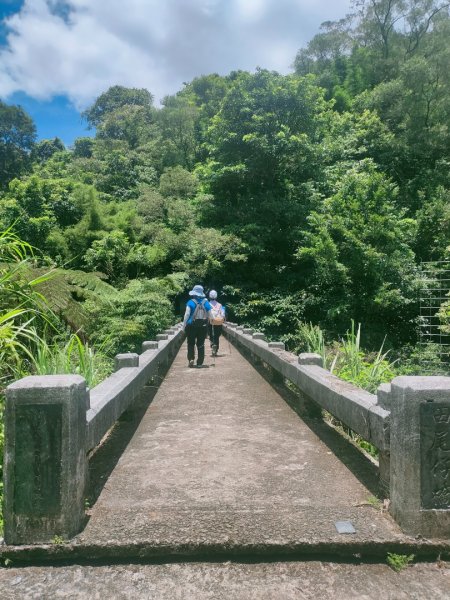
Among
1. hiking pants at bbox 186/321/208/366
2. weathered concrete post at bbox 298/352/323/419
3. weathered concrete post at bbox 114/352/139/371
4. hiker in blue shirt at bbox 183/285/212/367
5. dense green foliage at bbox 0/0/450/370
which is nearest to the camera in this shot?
weathered concrete post at bbox 298/352/323/419

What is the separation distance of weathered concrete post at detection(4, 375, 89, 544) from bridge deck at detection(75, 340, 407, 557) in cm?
22

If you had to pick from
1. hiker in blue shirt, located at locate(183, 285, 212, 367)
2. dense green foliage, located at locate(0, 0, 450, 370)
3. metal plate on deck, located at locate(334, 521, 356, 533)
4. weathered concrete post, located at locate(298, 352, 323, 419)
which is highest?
dense green foliage, located at locate(0, 0, 450, 370)

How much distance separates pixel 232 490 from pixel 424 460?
1.34 meters

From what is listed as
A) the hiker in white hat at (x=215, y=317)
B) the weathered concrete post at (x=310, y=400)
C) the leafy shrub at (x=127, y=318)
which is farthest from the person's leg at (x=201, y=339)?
the weathered concrete post at (x=310, y=400)

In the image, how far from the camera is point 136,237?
87.9ft

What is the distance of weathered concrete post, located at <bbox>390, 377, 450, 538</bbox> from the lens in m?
2.71

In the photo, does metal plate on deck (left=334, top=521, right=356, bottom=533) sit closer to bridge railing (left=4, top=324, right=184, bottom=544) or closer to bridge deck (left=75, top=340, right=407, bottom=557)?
bridge deck (left=75, top=340, right=407, bottom=557)

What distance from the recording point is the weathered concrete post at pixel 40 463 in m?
2.67

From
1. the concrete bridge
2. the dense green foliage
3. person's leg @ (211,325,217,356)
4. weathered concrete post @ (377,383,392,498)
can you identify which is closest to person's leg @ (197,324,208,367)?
person's leg @ (211,325,217,356)

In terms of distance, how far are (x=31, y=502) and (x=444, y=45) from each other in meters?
30.3

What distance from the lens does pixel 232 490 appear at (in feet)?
11.2

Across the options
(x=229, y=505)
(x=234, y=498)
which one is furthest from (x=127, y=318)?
(x=229, y=505)

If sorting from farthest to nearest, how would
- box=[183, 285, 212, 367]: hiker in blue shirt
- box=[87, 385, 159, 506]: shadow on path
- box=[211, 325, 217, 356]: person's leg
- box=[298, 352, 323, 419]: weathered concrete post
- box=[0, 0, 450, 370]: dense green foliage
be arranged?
box=[0, 0, 450, 370]: dense green foliage
box=[211, 325, 217, 356]: person's leg
box=[183, 285, 212, 367]: hiker in blue shirt
box=[298, 352, 323, 419]: weathered concrete post
box=[87, 385, 159, 506]: shadow on path

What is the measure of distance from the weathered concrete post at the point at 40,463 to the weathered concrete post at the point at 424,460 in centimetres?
190
